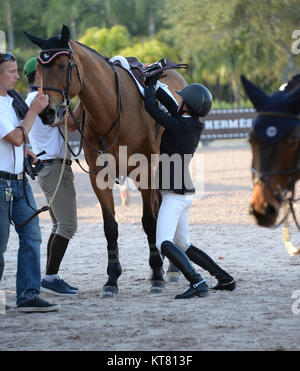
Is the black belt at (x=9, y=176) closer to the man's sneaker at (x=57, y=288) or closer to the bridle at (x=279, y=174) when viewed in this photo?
the man's sneaker at (x=57, y=288)

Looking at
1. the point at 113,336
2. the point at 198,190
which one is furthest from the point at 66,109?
the point at 198,190

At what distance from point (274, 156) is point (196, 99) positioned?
2150mm

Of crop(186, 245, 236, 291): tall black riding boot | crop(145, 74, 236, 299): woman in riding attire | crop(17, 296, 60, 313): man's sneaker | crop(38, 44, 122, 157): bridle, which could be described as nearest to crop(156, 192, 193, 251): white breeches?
crop(145, 74, 236, 299): woman in riding attire

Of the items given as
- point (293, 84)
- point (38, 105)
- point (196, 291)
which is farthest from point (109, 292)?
point (293, 84)

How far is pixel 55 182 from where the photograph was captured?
22.1 ft

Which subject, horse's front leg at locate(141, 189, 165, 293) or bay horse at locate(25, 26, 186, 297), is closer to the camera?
bay horse at locate(25, 26, 186, 297)

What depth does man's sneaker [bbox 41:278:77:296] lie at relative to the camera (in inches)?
269

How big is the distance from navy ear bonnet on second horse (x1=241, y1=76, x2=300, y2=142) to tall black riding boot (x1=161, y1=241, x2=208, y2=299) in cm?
214

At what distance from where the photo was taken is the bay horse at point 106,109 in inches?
239

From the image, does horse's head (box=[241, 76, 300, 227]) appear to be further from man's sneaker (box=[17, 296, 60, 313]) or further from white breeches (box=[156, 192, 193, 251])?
man's sneaker (box=[17, 296, 60, 313])

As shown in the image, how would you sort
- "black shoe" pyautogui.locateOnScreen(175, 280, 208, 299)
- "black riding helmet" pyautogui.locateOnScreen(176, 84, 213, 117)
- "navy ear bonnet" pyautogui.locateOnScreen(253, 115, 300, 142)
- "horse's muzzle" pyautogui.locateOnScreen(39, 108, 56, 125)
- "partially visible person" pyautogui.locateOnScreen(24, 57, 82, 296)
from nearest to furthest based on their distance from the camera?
1. "navy ear bonnet" pyautogui.locateOnScreen(253, 115, 300, 142)
2. "horse's muzzle" pyautogui.locateOnScreen(39, 108, 56, 125)
3. "black riding helmet" pyautogui.locateOnScreen(176, 84, 213, 117)
4. "black shoe" pyautogui.locateOnScreen(175, 280, 208, 299)
5. "partially visible person" pyautogui.locateOnScreen(24, 57, 82, 296)

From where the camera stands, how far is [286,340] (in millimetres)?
4906

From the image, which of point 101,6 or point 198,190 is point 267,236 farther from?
point 101,6

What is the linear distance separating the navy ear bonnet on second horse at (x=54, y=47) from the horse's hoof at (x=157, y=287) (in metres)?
2.37
